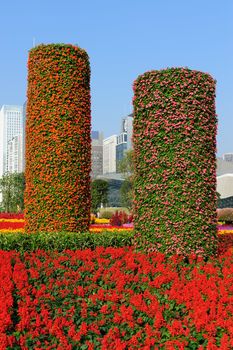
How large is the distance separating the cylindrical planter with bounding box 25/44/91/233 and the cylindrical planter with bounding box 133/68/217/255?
93.4 inches

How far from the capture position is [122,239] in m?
9.22

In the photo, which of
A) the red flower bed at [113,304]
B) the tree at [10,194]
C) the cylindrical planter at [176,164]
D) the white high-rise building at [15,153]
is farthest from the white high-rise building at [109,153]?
the red flower bed at [113,304]

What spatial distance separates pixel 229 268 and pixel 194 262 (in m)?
0.65

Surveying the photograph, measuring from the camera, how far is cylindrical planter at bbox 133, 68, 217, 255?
7484mm

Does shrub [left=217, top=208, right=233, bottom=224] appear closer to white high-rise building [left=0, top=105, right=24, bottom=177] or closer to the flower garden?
the flower garden

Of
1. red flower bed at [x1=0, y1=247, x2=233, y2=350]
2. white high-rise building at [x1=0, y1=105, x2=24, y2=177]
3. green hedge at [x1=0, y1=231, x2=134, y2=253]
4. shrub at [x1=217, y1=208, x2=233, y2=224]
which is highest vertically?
white high-rise building at [x1=0, y1=105, x2=24, y2=177]

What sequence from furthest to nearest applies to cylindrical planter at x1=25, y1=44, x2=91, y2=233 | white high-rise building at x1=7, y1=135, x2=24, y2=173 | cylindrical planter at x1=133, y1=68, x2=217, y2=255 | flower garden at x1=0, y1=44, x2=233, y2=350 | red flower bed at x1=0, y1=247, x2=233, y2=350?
white high-rise building at x1=7, y1=135, x2=24, y2=173
cylindrical planter at x1=25, y1=44, x2=91, y2=233
cylindrical planter at x1=133, y1=68, x2=217, y2=255
flower garden at x1=0, y1=44, x2=233, y2=350
red flower bed at x1=0, y1=247, x2=233, y2=350

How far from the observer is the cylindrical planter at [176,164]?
748 centimetres

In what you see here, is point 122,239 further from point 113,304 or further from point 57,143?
point 113,304

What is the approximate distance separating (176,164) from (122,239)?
90.8 inches

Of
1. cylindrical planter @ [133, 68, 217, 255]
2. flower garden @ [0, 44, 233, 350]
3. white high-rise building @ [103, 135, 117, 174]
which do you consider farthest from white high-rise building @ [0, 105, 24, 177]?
cylindrical planter @ [133, 68, 217, 255]

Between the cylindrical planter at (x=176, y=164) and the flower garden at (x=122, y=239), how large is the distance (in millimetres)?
15

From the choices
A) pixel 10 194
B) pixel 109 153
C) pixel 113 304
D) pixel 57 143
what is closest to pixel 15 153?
pixel 109 153

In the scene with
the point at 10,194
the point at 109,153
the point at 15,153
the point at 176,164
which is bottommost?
the point at 176,164
